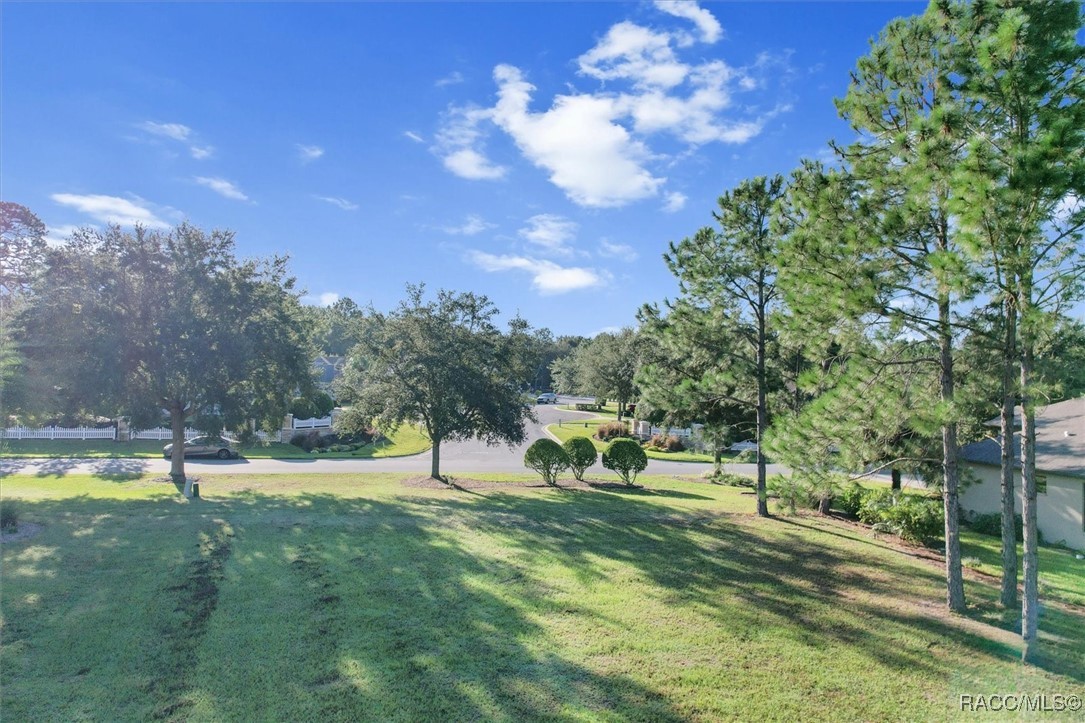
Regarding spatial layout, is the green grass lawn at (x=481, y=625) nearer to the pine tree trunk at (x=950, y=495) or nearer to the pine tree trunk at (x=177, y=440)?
the pine tree trunk at (x=950, y=495)

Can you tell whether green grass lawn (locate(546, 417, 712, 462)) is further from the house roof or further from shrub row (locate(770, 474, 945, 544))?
the house roof

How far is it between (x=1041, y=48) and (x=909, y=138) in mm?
1507

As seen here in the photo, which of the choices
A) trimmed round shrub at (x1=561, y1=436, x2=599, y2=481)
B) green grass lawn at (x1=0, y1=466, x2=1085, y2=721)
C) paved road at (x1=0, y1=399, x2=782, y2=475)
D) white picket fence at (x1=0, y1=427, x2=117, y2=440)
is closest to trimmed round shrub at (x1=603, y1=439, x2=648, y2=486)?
trimmed round shrub at (x1=561, y1=436, x2=599, y2=481)

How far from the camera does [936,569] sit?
34.4ft

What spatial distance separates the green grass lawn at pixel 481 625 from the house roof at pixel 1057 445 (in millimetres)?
5955

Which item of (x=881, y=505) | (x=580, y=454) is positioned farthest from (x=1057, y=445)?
(x=580, y=454)

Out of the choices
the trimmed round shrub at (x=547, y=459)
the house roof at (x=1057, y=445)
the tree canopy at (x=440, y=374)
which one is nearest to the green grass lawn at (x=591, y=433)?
the trimmed round shrub at (x=547, y=459)

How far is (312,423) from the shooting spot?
3250 centimetres

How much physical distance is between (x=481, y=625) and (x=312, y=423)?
28446mm

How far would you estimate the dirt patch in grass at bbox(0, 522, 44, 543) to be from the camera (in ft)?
34.0

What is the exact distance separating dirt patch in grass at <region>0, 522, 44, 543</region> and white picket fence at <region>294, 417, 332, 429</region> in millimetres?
20477

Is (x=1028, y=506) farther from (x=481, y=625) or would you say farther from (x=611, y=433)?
(x=611, y=433)

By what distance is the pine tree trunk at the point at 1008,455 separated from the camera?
24.7 ft

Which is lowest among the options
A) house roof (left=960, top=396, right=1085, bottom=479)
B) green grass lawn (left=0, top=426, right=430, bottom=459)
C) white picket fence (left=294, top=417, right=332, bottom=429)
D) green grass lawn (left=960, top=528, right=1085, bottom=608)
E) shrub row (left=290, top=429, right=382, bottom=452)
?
green grass lawn (left=960, top=528, right=1085, bottom=608)
